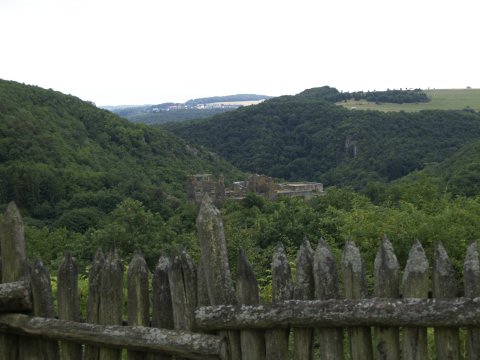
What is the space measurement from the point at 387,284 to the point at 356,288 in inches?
6.5

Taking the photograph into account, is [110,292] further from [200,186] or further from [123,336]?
[200,186]

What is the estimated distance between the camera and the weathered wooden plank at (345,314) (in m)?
2.93

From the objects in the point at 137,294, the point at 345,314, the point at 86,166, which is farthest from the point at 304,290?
the point at 86,166

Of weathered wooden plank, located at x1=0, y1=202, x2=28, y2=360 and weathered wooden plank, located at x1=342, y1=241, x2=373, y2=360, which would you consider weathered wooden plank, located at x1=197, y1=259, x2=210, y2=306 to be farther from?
weathered wooden plank, located at x1=0, y1=202, x2=28, y2=360

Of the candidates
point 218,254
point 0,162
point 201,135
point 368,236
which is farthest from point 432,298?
point 201,135

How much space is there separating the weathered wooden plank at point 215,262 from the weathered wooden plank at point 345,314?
0.09 metres

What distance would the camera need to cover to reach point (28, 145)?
73.3 metres

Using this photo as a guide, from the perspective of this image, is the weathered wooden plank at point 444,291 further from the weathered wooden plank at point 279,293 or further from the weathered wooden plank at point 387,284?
the weathered wooden plank at point 279,293

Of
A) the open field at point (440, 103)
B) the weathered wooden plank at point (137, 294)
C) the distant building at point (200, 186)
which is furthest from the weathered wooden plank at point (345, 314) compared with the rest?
the open field at point (440, 103)

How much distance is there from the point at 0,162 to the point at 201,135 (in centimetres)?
6822

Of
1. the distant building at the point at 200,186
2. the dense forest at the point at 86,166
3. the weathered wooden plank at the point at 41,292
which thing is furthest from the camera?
the distant building at the point at 200,186

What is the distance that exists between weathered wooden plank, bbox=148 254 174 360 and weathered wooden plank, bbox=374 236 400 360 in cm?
121

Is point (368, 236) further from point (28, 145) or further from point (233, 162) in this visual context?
point (233, 162)

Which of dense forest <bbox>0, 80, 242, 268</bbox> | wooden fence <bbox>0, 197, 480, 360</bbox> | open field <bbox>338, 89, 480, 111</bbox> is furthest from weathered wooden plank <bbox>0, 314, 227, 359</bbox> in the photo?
open field <bbox>338, 89, 480, 111</bbox>
